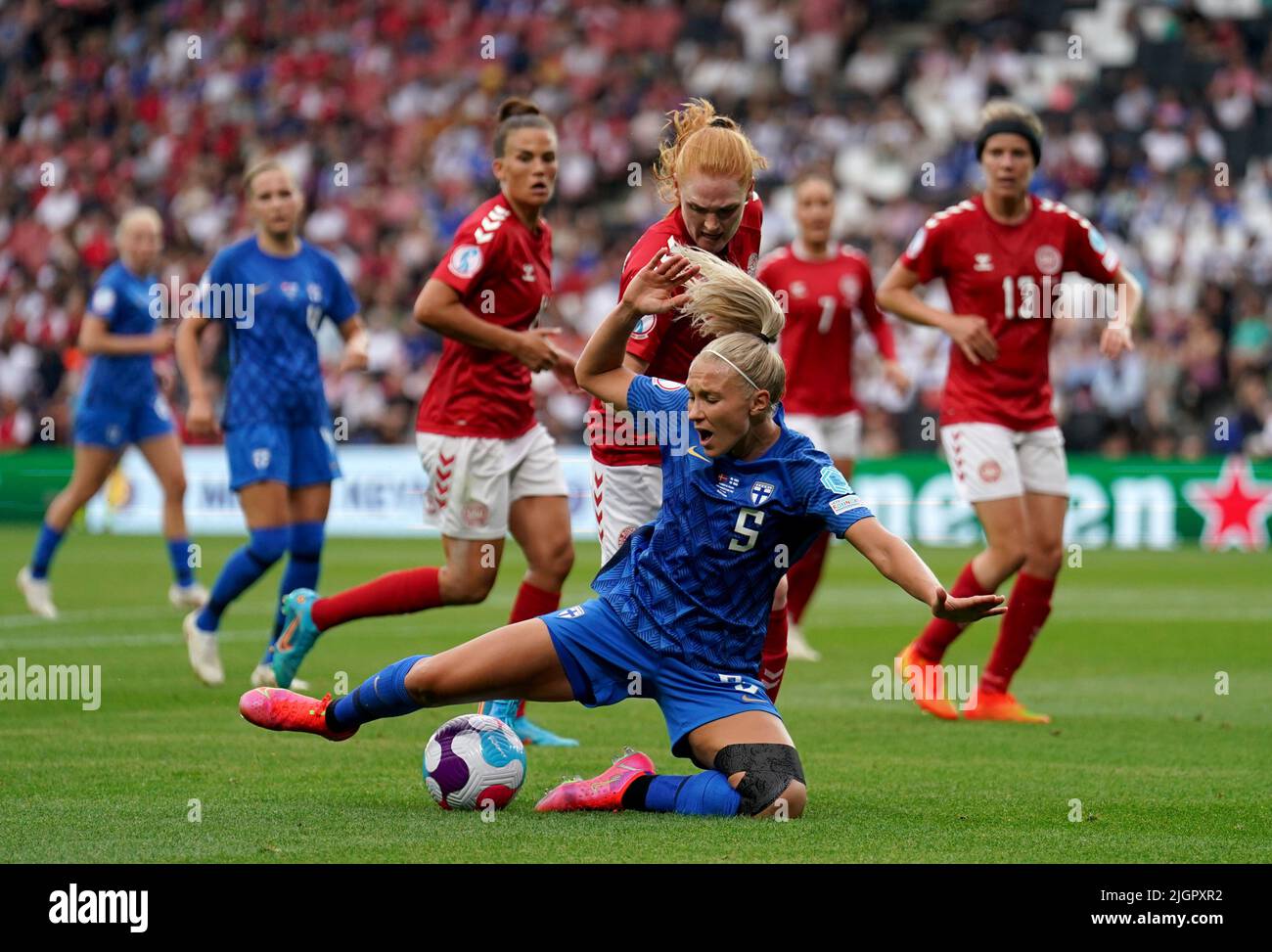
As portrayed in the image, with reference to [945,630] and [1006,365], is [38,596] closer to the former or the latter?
[945,630]

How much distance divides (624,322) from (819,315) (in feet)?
21.3

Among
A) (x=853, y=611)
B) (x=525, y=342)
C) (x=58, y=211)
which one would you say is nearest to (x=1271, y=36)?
(x=853, y=611)

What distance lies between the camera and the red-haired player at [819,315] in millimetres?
12398

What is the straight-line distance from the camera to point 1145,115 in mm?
25297

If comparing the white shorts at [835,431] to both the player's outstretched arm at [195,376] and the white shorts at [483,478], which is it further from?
the white shorts at [483,478]

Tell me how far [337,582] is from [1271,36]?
16260 mm

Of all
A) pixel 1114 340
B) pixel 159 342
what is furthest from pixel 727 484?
pixel 159 342

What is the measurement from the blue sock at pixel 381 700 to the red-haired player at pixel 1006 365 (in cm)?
373

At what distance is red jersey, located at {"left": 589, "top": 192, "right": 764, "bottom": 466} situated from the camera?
655 cm

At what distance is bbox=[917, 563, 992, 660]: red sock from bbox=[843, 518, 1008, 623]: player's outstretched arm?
10.8 ft
